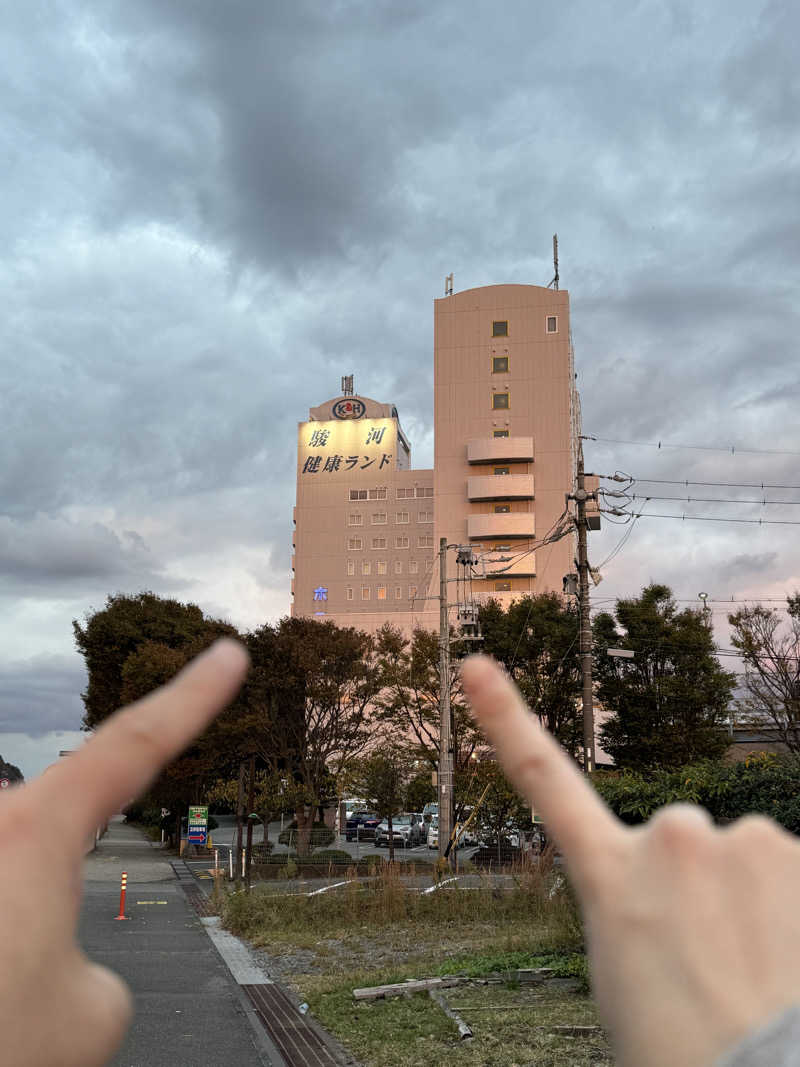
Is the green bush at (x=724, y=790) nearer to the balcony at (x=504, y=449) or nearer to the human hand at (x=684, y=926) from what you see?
the human hand at (x=684, y=926)

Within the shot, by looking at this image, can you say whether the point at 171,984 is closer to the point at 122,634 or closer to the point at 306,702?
the point at 306,702

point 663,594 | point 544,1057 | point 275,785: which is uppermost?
point 663,594

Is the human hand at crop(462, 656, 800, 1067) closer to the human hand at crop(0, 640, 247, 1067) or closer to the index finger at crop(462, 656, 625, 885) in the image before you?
the index finger at crop(462, 656, 625, 885)

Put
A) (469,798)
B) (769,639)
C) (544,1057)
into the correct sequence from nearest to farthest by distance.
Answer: (544,1057)
(469,798)
(769,639)

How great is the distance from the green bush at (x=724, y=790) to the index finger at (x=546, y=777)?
983 cm

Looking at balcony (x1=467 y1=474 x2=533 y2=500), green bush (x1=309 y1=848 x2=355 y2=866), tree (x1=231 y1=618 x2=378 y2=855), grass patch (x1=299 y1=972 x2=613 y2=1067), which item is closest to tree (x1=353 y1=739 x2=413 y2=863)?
tree (x1=231 y1=618 x2=378 y2=855)

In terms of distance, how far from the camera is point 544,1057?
8273mm

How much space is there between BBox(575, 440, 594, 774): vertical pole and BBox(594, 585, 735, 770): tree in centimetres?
1547

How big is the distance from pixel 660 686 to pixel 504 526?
37907 mm

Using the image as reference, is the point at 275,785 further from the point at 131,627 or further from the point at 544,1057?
the point at 544,1057

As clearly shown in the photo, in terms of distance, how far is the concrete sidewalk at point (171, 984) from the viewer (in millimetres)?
9258

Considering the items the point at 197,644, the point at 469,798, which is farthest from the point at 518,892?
the point at 197,644

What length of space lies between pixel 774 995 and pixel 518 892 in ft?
61.1

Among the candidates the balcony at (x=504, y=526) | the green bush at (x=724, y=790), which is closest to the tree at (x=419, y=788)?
the green bush at (x=724, y=790)
